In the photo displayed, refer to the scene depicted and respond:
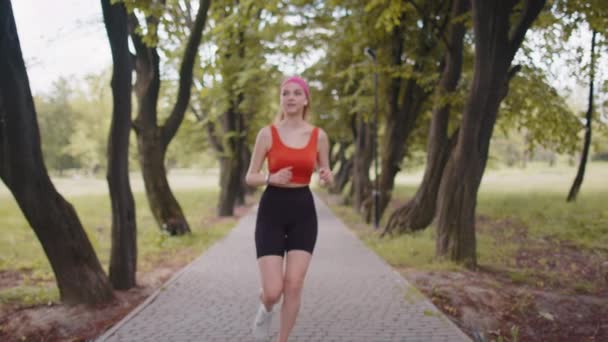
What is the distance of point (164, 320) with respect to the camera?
547 cm

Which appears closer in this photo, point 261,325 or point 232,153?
point 261,325

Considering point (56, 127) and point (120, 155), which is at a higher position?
point (56, 127)

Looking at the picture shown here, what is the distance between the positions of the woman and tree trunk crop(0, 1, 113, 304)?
Answer: 9.64 feet

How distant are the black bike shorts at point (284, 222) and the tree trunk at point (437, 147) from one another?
6.72m

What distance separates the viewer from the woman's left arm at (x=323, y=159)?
12.8ft

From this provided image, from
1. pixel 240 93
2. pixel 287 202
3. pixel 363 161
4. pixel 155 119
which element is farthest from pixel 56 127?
pixel 287 202

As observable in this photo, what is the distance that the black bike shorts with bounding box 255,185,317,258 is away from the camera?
3771 millimetres

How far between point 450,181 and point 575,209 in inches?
427

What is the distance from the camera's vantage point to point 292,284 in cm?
380

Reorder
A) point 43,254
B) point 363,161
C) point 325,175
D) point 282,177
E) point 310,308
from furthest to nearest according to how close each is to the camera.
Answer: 1. point 363,161
2. point 43,254
3. point 310,308
4. point 325,175
5. point 282,177

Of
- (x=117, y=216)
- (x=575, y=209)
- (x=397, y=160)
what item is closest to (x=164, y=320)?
(x=117, y=216)

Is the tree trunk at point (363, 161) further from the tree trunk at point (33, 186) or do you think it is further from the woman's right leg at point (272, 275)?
the woman's right leg at point (272, 275)

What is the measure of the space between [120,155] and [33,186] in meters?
1.30

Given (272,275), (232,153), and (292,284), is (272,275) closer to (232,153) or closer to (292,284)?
(292,284)
